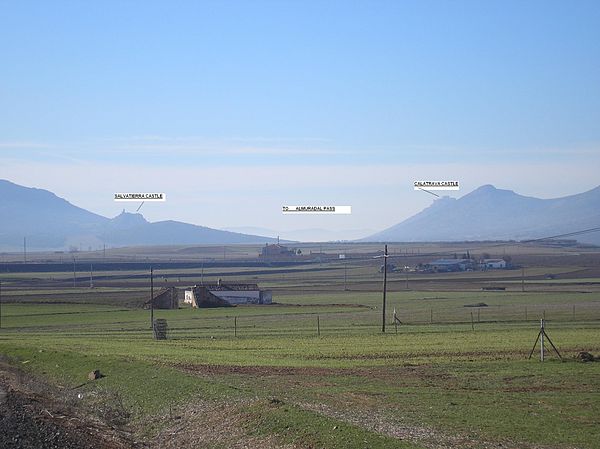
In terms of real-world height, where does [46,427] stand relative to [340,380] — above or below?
above

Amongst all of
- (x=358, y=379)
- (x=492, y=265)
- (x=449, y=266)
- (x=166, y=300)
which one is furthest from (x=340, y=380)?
(x=492, y=265)

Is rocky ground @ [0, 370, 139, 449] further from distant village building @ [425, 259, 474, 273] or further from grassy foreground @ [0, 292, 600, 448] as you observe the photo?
distant village building @ [425, 259, 474, 273]

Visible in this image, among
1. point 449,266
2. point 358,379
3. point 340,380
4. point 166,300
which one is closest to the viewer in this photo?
point 340,380

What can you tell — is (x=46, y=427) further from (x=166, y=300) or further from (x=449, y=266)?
(x=449, y=266)

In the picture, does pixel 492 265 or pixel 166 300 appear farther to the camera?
pixel 492 265

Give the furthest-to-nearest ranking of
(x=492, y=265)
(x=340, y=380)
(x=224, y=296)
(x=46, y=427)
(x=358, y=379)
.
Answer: (x=492, y=265)
(x=224, y=296)
(x=358, y=379)
(x=340, y=380)
(x=46, y=427)

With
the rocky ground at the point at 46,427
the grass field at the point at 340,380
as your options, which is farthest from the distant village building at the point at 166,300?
the rocky ground at the point at 46,427

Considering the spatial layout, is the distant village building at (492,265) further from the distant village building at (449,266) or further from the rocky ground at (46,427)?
the rocky ground at (46,427)
